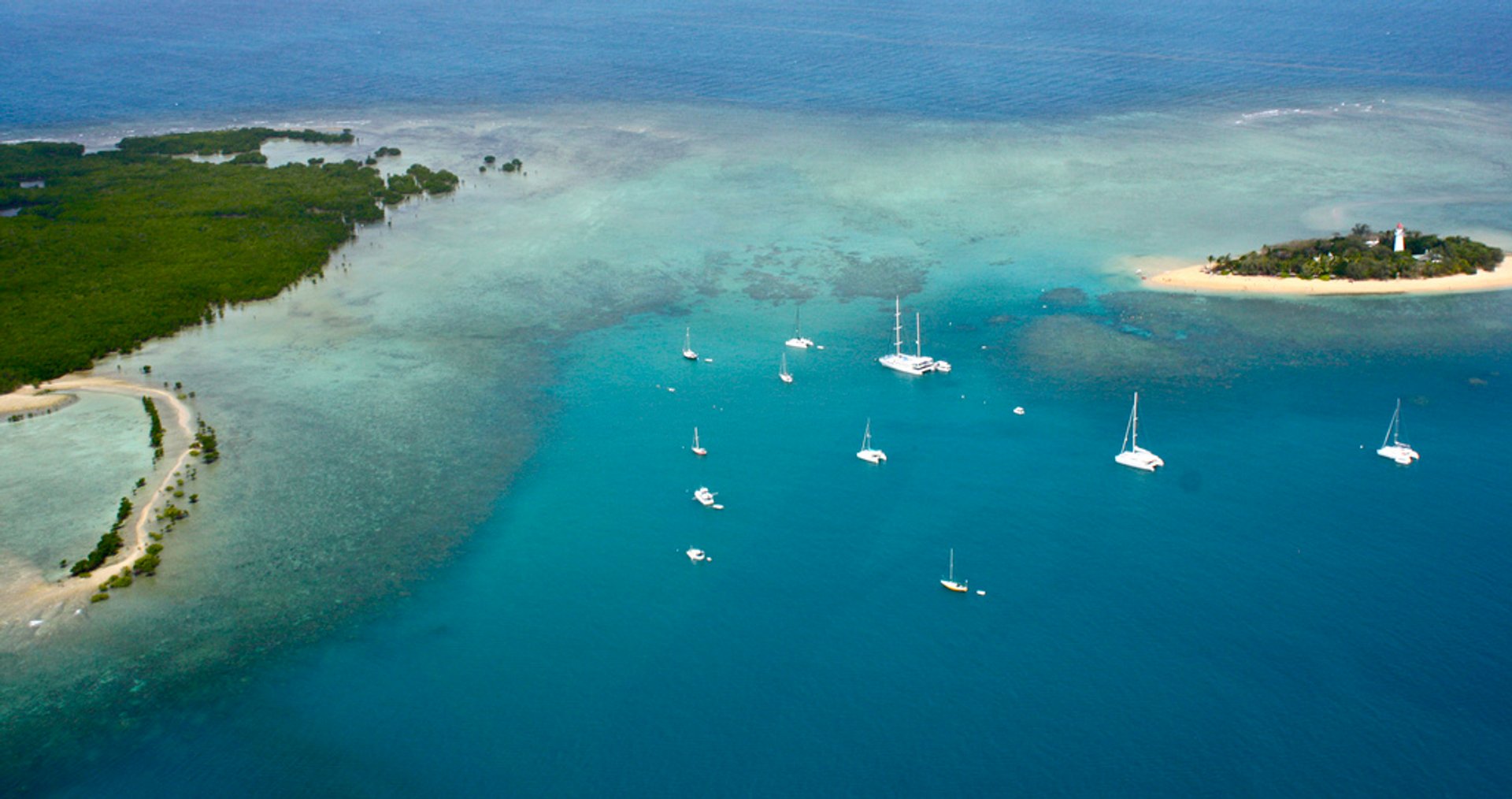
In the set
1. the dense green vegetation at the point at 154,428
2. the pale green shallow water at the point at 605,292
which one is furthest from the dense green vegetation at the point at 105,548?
the dense green vegetation at the point at 154,428

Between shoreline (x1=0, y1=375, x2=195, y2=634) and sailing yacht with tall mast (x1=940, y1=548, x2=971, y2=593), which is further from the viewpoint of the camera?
sailing yacht with tall mast (x1=940, y1=548, x2=971, y2=593)

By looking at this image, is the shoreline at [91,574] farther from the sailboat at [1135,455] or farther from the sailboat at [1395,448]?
the sailboat at [1395,448]

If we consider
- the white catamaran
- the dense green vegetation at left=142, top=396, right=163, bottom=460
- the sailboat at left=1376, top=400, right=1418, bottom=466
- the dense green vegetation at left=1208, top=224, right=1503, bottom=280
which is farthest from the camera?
the dense green vegetation at left=1208, top=224, right=1503, bottom=280

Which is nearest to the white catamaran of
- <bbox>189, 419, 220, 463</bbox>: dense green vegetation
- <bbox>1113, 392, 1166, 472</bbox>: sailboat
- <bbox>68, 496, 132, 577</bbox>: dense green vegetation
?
<bbox>1113, 392, 1166, 472</bbox>: sailboat

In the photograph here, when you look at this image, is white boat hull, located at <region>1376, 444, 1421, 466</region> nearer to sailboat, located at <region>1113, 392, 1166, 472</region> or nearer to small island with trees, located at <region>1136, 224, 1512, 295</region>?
sailboat, located at <region>1113, 392, 1166, 472</region>

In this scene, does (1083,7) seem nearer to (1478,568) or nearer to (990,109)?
(990,109)

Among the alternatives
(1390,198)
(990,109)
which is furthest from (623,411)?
(990,109)
